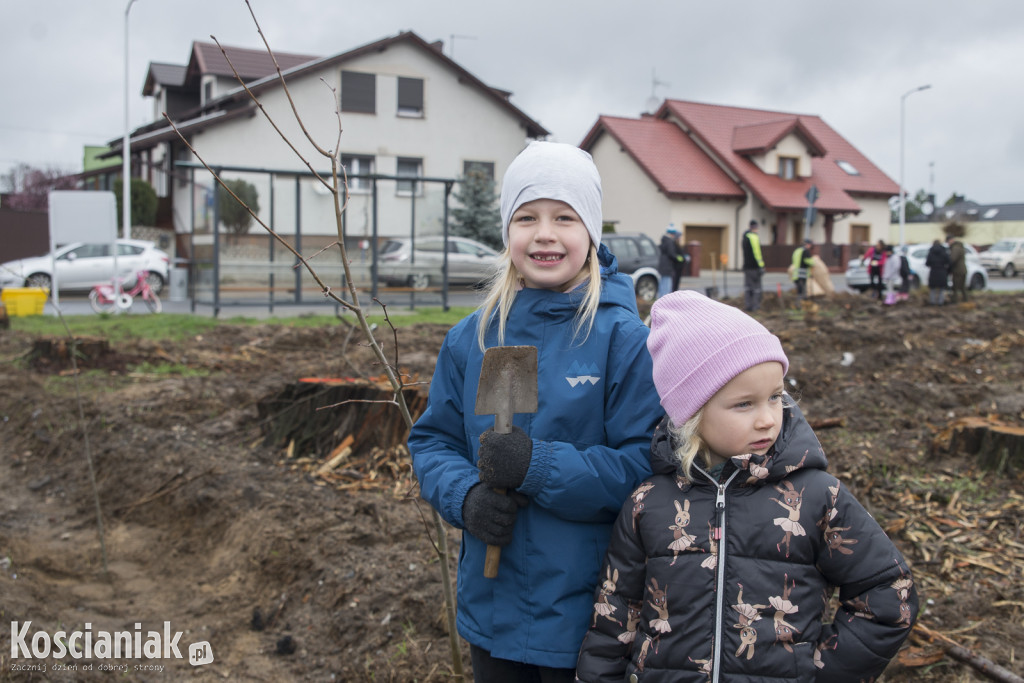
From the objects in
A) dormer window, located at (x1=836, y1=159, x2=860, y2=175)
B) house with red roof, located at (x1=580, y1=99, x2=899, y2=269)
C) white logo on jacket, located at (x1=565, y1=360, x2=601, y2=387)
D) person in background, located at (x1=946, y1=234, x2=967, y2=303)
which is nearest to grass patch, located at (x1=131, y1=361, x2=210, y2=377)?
white logo on jacket, located at (x1=565, y1=360, x2=601, y2=387)

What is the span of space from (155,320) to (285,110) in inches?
573

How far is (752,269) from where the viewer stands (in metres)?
15.0

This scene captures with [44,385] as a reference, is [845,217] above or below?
above

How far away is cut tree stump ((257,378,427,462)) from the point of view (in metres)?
5.09

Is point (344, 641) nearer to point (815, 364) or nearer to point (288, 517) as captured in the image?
point (288, 517)

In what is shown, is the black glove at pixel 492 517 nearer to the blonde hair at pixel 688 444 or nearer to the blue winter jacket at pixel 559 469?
the blue winter jacket at pixel 559 469

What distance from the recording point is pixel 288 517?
14.2 feet

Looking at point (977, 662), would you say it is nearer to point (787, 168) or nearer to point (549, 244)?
point (549, 244)

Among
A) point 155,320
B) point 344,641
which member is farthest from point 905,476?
point 155,320

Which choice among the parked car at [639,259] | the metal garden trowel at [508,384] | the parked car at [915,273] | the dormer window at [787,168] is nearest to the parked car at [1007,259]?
the dormer window at [787,168]

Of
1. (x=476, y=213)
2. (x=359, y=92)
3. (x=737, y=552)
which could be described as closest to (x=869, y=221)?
(x=476, y=213)

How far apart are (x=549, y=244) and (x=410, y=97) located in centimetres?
2793

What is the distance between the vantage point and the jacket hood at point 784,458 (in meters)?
1.65

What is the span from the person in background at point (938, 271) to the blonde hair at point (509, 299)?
49.7 feet
